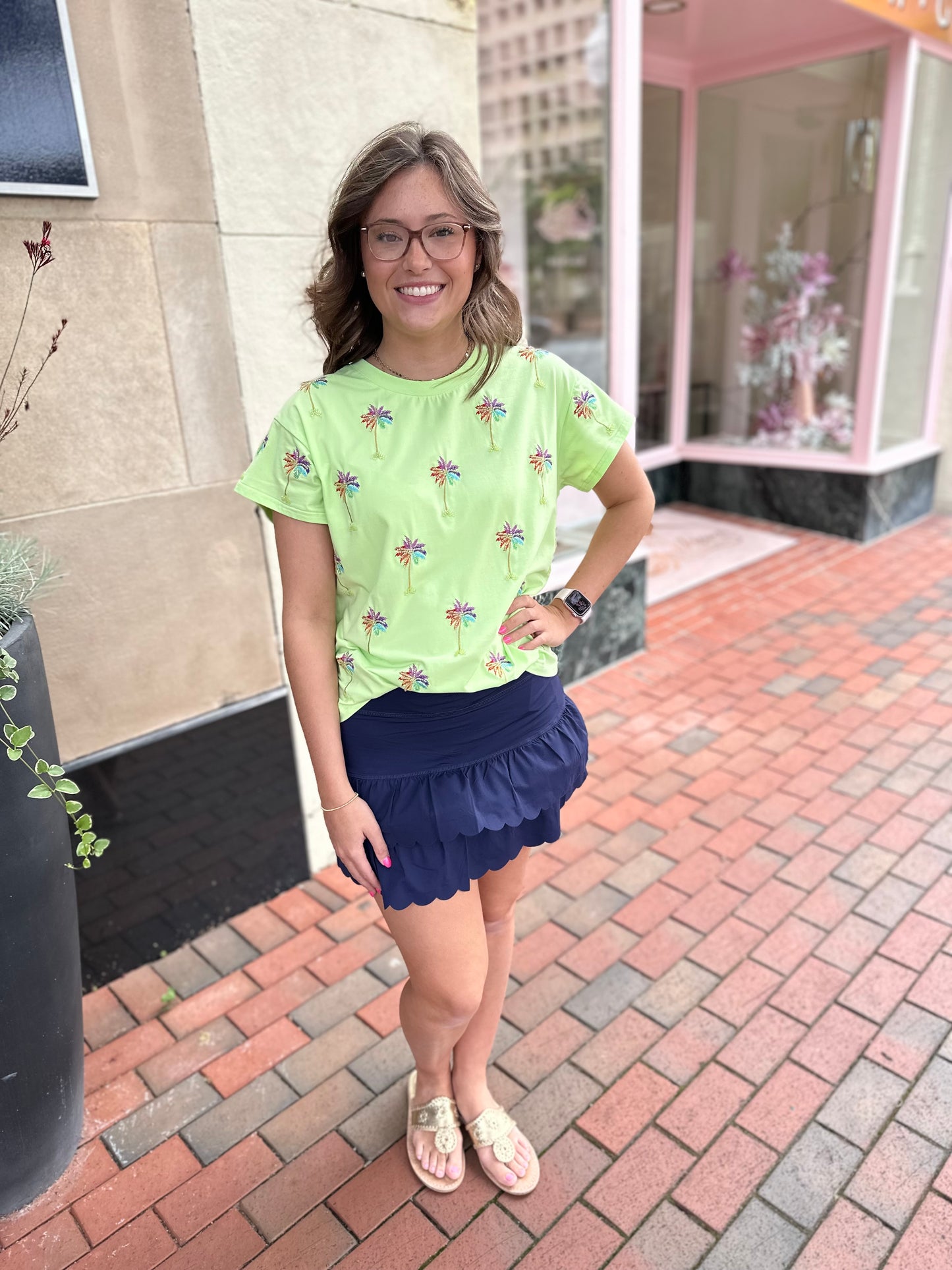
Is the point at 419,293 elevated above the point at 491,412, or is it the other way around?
the point at 419,293

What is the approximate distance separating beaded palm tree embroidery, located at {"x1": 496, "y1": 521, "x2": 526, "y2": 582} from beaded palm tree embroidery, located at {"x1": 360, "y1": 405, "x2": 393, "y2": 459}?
239mm

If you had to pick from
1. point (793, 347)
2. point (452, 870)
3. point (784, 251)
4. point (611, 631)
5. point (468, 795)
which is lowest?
point (611, 631)

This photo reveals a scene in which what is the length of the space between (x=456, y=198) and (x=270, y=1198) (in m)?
1.89

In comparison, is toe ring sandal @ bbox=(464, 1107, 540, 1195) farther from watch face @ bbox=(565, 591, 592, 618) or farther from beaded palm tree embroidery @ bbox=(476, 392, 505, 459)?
beaded palm tree embroidery @ bbox=(476, 392, 505, 459)

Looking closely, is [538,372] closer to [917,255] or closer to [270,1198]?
[270,1198]

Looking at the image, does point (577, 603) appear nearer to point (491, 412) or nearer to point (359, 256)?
point (491, 412)

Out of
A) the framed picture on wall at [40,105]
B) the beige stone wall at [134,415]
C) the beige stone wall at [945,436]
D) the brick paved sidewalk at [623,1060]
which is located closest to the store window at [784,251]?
the beige stone wall at [945,436]

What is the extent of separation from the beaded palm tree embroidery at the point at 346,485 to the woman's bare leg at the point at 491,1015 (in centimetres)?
74

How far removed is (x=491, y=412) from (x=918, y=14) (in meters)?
5.23

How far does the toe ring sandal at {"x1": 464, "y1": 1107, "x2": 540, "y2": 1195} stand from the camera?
1.79 meters

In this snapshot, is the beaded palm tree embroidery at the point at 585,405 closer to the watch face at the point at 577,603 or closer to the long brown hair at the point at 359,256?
the long brown hair at the point at 359,256

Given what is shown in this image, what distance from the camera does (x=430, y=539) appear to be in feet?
4.48

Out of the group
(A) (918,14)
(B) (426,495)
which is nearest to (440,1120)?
(B) (426,495)

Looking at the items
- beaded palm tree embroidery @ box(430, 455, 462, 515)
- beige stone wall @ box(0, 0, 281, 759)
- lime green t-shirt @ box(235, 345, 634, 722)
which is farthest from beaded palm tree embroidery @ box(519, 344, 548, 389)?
beige stone wall @ box(0, 0, 281, 759)
